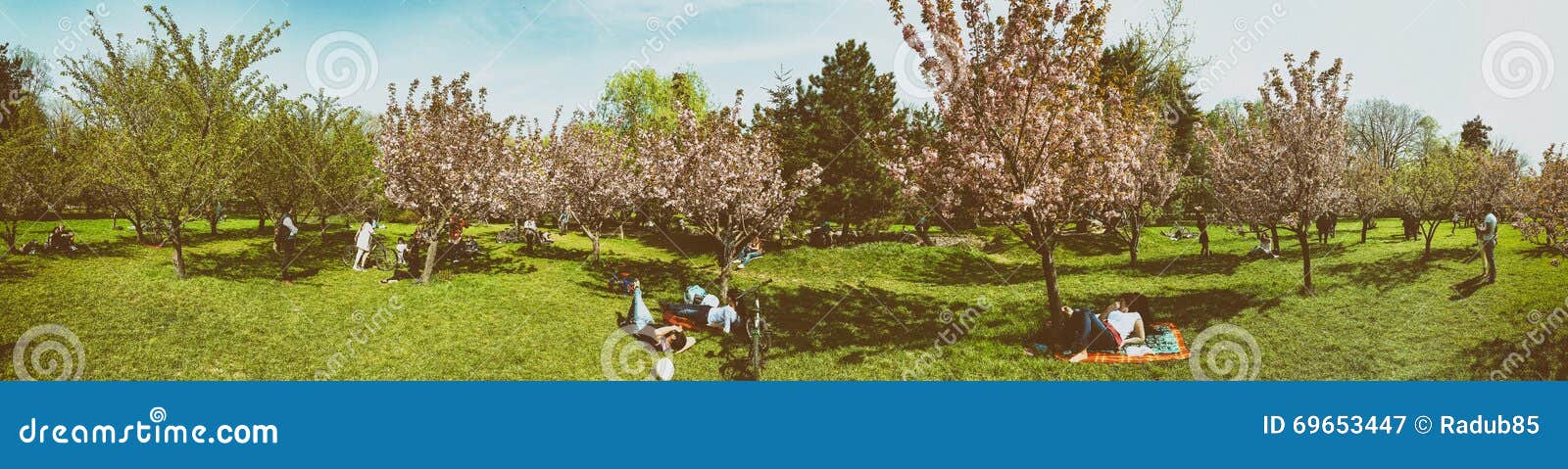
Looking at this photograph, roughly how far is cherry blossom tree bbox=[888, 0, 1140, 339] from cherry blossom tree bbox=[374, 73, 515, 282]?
11.0 m

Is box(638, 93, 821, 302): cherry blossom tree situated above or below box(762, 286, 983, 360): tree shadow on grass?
above

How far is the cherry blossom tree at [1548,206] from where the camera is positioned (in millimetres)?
11164

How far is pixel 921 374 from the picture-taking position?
32.0 ft

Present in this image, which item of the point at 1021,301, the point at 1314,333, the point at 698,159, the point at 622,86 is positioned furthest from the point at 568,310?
the point at 622,86

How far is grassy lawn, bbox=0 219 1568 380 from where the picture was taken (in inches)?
376

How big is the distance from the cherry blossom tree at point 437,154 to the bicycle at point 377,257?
2.66 meters

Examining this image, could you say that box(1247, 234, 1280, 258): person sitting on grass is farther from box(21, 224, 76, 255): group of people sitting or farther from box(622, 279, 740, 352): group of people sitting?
box(21, 224, 76, 255): group of people sitting

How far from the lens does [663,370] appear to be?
919 centimetres

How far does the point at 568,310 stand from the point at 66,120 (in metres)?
25.9

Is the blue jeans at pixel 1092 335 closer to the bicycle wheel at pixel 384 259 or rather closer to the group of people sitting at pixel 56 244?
the bicycle wheel at pixel 384 259

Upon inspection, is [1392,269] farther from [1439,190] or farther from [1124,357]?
[1439,190]

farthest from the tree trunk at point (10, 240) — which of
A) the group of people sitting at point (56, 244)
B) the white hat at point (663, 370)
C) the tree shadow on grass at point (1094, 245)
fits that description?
the tree shadow on grass at point (1094, 245)

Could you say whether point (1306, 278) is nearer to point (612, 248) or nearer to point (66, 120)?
point (612, 248)

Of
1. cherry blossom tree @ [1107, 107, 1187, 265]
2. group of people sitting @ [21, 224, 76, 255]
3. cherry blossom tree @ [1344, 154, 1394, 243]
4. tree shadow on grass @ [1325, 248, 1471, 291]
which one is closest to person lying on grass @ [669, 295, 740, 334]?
cherry blossom tree @ [1107, 107, 1187, 265]
